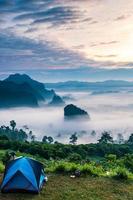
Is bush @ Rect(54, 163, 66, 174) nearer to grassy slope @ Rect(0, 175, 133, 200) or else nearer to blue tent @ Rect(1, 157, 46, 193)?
grassy slope @ Rect(0, 175, 133, 200)

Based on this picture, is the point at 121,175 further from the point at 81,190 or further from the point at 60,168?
the point at 60,168

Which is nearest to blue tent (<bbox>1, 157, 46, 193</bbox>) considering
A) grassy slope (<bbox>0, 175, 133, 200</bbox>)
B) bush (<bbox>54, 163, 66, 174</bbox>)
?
grassy slope (<bbox>0, 175, 133, 200</bbox>)

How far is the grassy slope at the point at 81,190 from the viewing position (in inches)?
651

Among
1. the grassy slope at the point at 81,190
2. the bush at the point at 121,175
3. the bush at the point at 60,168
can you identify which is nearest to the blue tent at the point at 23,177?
the grassy slope at the point at 81,190

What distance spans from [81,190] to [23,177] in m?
2.88

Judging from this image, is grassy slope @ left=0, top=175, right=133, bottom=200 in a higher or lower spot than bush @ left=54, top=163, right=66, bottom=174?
lower

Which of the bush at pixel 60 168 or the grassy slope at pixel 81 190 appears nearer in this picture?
the grassy slope at pixel 81 190

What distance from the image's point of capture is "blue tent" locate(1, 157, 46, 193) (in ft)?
56.0

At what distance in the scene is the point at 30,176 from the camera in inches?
694

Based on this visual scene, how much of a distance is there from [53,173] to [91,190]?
327 centimetres

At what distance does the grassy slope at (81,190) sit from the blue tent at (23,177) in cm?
40

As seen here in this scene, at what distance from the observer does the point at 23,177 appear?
17.5m

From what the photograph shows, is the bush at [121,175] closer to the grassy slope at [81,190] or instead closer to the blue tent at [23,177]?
the grassy slope at [81,190]

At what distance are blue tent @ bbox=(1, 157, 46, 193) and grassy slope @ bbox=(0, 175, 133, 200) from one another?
0.40 m
